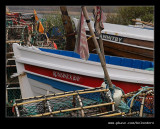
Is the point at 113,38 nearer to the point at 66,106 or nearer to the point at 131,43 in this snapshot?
the point at 131,43

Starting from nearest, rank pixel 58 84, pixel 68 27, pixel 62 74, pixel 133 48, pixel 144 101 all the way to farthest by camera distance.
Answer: pixel 144 101
pixel 62 74
pixel 58 84
pixel 68 27
pixel 133 48

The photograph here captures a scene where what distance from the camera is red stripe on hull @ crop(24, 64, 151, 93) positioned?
5.09 metres

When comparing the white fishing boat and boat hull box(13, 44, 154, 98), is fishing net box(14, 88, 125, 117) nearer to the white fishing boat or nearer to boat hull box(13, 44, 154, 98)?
boat hull box(13, 44, 154, 98)

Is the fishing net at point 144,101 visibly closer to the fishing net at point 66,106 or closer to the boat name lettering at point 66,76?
the fishing net at point 66,106

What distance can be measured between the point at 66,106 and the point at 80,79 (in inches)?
75.6

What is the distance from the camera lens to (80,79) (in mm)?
5336

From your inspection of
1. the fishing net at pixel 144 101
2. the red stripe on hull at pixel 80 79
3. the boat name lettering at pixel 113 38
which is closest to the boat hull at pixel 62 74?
the red stripe on hull at pixel 80 79

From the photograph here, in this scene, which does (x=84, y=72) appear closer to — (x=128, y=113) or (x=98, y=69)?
(x=98, y=69)

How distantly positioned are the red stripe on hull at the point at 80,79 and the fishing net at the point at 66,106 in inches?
62.2

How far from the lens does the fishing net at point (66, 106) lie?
9.82ft

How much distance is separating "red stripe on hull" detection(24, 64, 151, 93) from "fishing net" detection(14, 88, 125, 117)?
1.58m

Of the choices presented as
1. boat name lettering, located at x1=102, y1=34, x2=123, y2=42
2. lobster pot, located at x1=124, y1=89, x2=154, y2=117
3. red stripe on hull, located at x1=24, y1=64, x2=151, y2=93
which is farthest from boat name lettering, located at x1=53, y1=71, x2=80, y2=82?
boat name lettering, located at x1=102, y1=34, x2=123, y2=42

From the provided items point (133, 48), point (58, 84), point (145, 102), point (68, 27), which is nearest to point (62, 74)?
point (58, 84)
